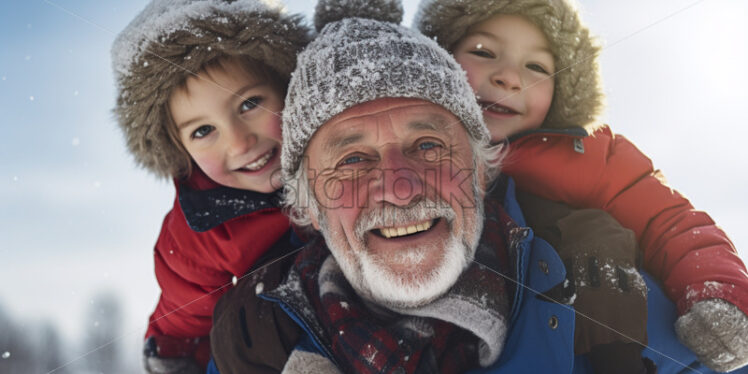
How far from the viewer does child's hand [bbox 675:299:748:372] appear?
55.9 inches

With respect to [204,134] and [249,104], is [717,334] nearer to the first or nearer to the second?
[249,104]

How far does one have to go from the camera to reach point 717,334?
4.69 ft

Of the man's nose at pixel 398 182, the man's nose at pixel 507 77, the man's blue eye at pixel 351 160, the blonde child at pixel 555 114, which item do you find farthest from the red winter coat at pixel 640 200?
the man's blue eye at pixel 351 160

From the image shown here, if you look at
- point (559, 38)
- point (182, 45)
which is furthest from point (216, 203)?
point (559, 38)

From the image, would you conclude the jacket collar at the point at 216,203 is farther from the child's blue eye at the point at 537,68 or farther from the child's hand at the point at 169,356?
the child's blue eye at the point at 537,68

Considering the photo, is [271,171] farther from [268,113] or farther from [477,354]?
[477,354]

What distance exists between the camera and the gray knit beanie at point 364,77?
1663 millimetres

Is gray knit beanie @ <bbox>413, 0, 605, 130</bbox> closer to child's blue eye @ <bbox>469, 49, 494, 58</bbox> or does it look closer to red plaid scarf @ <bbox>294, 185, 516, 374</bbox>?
child's blue eye @ <bbox>469, 49, 494, 58</bbox>

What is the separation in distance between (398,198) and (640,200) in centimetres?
98

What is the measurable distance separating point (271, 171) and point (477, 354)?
1.16 m

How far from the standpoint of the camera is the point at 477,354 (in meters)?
1.63

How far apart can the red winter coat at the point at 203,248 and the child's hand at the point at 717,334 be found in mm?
1649

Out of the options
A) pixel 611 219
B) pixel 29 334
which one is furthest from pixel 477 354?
pixel 29 334

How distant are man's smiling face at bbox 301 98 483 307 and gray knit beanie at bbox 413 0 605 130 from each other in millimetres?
527
